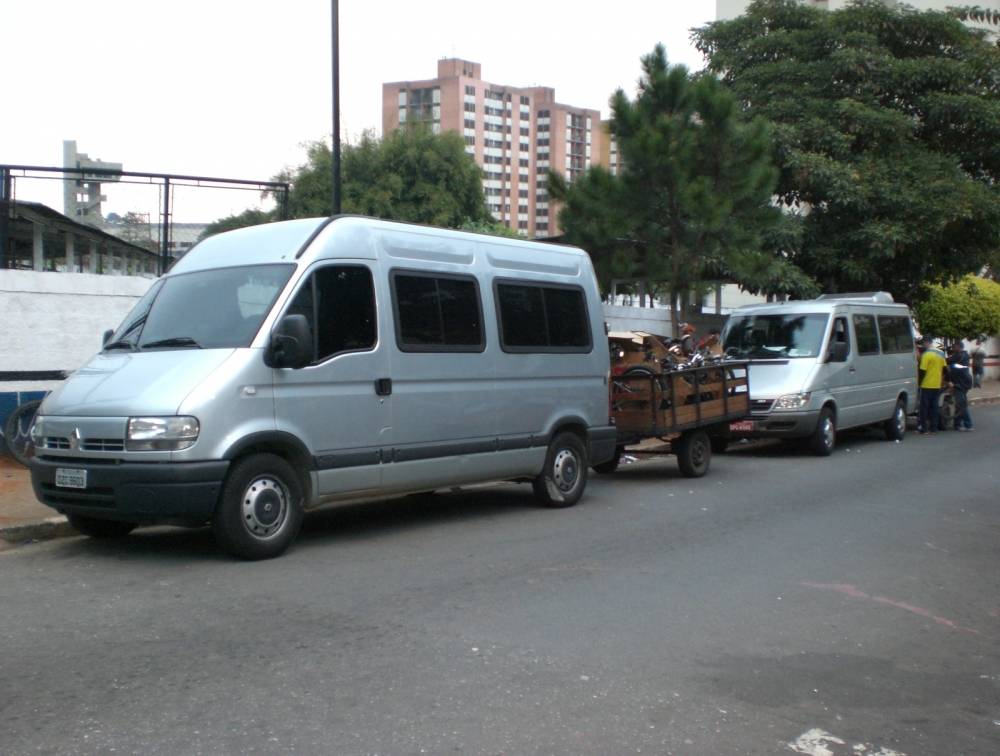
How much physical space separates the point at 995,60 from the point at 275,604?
2326 centimetres

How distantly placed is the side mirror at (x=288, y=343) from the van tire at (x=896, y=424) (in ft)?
44.4

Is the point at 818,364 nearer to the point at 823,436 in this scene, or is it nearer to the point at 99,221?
the point at 823,436

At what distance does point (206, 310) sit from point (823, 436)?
410 inches

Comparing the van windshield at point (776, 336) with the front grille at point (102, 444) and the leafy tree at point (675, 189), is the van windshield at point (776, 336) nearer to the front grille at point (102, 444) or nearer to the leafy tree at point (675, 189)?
the leafy tree at point (675, 189)

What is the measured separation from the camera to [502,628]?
20.0 feet

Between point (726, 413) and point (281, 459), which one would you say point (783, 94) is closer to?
point (726, 413)

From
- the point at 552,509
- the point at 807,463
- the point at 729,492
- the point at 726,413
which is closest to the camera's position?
the point at 552,509

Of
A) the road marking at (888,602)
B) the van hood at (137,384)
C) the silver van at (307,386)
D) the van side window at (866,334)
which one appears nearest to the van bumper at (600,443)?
the silver van at (307,386)

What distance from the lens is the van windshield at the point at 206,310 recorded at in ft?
26.3

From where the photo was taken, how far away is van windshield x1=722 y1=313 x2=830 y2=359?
16.3 meters

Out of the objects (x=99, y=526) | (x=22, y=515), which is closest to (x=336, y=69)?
(x=22, y=515)

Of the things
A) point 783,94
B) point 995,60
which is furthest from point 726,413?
point 995,60

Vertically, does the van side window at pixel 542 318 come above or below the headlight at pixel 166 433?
above

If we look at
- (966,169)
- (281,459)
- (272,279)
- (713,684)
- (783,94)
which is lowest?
(713,684)
